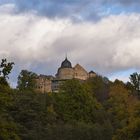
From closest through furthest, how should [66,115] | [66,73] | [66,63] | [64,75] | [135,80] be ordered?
[66,115] → [135,80] → [66,73] → [64,75] → [66,63]

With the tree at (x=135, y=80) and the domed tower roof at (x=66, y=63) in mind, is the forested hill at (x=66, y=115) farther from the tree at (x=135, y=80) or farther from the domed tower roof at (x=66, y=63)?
the domed tower roof at (x=66, y=63)

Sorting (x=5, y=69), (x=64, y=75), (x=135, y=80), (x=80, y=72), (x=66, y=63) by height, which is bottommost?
(x=5, y=69)

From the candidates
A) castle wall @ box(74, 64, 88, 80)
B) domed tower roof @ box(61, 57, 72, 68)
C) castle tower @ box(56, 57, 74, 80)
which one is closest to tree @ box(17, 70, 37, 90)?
castle tower @ box(56, 57, 74, 80)

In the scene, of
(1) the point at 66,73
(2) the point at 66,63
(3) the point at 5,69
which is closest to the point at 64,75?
(1) the point at 66,73

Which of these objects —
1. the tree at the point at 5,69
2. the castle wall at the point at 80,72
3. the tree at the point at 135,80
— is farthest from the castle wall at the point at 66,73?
the tree at the point at 5,69

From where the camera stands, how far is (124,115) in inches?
3344

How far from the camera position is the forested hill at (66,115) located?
125 ft

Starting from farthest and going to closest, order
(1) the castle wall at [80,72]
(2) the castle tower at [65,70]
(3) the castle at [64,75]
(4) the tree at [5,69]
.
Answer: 1. (1) the castle wall at [80,72]
2. (2) the castle tower at [65,70]
3. (3) the castle at [64,75]
4. (4) the tree at [5,69]

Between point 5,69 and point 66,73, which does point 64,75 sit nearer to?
point 66,73

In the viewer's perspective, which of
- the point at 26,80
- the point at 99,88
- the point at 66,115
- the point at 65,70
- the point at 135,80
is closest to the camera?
the point at 66,115

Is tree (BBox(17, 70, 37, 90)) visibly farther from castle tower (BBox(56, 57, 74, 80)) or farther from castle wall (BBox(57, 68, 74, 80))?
castle tower (BBox(56, 57, 74, 80))

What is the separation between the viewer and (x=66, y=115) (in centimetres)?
8731

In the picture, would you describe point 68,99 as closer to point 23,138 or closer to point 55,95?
point 55,95

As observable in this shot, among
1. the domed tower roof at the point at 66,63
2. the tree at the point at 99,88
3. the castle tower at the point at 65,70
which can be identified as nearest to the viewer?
the tree at the point at 99,88
